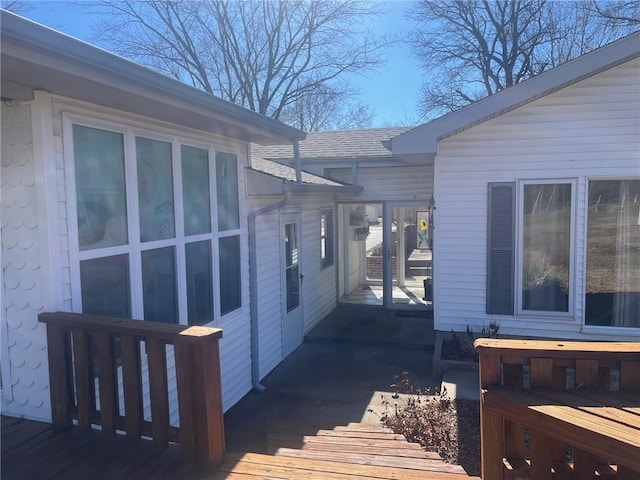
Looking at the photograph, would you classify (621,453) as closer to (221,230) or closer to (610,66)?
(221,230)

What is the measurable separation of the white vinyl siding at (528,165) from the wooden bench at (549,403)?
14.2ft

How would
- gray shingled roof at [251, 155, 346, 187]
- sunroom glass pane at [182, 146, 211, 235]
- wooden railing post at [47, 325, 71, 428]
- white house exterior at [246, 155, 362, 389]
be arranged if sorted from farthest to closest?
gray shingled roof at [251, 155, 346, 187]
white house exterior at [246, 155, 362, 389]
sunroom glass pane at [182, 146, 211, 235]
wooden railing post at [47, 325, 71, 428]

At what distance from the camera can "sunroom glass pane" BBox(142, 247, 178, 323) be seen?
4118 millimetres

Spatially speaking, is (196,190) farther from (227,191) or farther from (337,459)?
(337,459)

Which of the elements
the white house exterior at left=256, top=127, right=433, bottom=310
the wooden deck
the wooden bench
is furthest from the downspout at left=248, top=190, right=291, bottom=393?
the wooden bench

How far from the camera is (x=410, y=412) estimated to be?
4781mm

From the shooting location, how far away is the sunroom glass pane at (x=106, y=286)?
3.48m

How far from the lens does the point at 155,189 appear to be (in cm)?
424

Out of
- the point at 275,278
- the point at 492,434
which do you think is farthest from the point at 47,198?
the point at 275,278

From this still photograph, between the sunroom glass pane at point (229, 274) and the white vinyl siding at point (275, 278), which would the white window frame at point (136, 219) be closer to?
the sunroom glass pane at point (229, 274)

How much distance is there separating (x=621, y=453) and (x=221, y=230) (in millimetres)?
4254

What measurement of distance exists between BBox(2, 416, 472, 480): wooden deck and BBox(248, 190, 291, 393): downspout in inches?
107

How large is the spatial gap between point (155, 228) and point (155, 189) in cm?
34

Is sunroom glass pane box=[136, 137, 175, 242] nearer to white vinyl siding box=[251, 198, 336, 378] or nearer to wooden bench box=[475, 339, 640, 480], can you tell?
white vinyl siding box=[251, 198, 336, 378]
